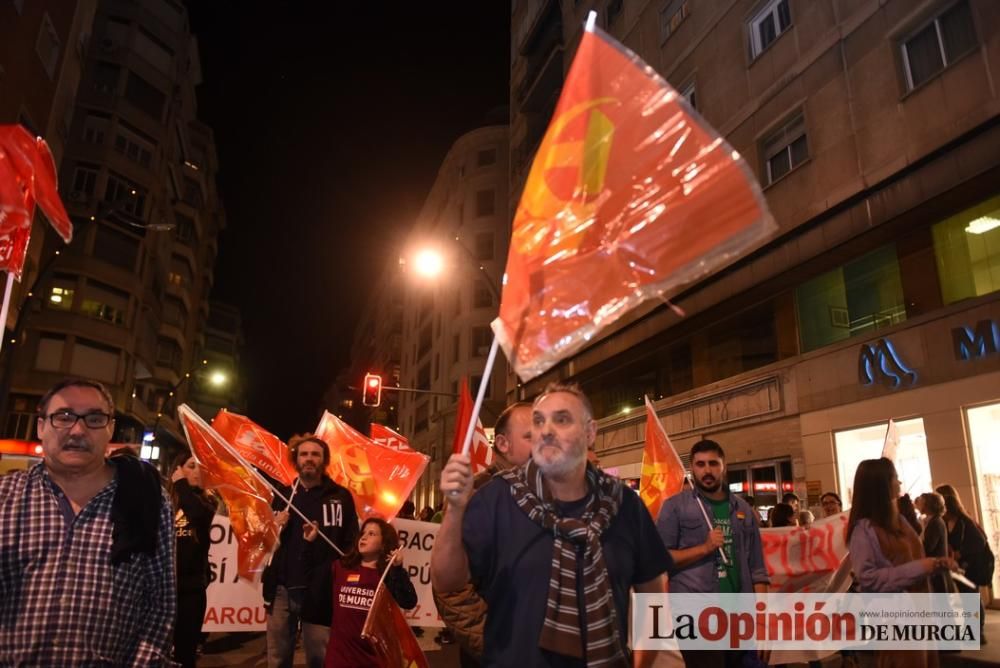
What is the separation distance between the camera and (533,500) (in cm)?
279

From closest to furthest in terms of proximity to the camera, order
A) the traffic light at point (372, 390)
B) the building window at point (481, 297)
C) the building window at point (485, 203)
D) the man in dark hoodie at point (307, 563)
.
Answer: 1. the man in dark hoodie at point (307, 563)
2. the traffic light at point (372, 390)
3. the building window at point (481, 297)
4. the building window at point (485, 203)

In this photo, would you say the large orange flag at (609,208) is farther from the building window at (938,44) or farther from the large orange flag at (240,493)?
the building window at (938,44)

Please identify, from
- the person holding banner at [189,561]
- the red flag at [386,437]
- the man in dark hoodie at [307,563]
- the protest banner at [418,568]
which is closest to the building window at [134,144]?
the red flag at [386,437]

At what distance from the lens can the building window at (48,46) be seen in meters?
24.8

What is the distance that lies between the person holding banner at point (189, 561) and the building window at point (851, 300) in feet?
38.4

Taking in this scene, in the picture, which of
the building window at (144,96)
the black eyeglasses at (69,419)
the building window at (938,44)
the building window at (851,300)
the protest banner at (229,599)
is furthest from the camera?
the building window at (144,96)

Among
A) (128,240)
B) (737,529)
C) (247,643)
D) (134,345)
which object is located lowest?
(247,643)

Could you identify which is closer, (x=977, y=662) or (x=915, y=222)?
(x=977, y=662)

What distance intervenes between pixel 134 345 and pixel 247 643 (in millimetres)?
36647

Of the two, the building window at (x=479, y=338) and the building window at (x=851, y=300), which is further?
the building window at (x=479, y=338)

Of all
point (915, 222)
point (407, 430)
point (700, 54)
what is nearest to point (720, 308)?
point (915, 222)

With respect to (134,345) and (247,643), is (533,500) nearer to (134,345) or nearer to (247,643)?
(247,643)

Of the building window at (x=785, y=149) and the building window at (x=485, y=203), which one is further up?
the building window at (x=485, y=203)

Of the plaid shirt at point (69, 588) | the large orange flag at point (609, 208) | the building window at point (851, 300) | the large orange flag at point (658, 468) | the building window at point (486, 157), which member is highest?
the building window at point (486, 157)
